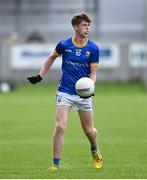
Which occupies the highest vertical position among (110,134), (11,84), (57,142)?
(57,142)

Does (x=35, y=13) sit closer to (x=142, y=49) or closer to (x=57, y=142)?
(x=142, y=49)

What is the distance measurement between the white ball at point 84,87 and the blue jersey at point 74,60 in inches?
7.1

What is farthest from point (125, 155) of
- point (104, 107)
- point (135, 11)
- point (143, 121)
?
point (135, 11)

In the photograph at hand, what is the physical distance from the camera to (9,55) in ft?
112

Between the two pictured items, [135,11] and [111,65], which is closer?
[111,65]

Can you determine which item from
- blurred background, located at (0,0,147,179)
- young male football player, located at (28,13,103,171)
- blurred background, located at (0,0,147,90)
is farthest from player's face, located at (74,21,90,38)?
blurred background, located at (0,0,147,90)

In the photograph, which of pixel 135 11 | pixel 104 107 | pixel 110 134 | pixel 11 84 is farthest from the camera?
pixel 135 11

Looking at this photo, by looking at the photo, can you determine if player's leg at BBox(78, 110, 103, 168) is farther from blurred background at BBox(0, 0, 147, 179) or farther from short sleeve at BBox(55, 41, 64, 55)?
short sleeve at BBox(55, 41, 64, 55)

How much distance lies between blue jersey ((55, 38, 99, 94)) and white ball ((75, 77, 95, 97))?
181 mm

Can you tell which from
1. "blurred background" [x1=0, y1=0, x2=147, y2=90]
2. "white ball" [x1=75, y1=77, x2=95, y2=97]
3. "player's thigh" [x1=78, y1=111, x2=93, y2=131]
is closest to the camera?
"white ball" [x1=75, y1=77, x2=95, y2=97]

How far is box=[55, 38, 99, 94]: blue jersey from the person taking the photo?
11.9m

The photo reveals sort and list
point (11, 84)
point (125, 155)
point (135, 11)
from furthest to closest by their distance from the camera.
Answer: point (135, 11) < point (11, 84) < point (125, 155)

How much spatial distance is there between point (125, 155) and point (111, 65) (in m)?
20.2

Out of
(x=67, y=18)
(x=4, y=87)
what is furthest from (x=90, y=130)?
(x=67, y=18)
